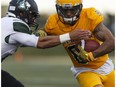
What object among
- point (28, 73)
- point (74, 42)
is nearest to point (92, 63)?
point (74, 42)

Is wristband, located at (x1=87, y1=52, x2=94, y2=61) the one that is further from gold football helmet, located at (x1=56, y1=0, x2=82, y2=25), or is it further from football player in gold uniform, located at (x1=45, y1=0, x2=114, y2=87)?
→ gold football helmet, located at (x1=56, y1=0, x2=82, y2=25)

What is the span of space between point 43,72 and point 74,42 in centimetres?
1001

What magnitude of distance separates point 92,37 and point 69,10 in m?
0.54

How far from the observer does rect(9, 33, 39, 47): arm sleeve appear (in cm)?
859

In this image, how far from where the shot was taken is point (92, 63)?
9516 millimetres

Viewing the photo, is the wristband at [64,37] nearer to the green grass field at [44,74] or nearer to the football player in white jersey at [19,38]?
the football player in white jersey at [19,38]

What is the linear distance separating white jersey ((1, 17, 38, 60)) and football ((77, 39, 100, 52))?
876 mm

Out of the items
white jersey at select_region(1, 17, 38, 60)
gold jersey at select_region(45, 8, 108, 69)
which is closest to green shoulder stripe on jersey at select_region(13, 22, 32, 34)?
white jersey at select_region(1, 17, 38, 60)

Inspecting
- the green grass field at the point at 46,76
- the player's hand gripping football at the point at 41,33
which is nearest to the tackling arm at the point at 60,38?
the player's hand gripping football at the point at 41,33

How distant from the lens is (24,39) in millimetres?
8594

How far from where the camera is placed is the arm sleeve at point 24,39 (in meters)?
8.59

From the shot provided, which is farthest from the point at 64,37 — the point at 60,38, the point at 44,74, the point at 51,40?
the point at 44,74

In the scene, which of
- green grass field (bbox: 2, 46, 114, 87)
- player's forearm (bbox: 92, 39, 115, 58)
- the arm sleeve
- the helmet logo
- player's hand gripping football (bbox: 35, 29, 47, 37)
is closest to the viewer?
the arm sleeve

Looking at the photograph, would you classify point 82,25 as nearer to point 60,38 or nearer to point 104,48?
point 104,48
